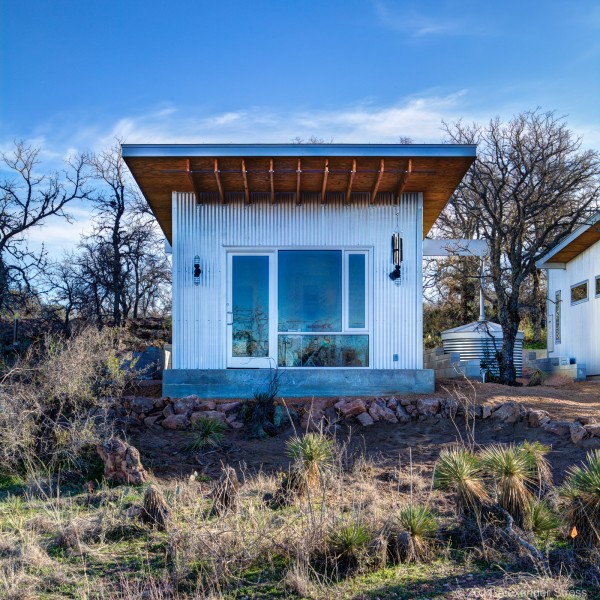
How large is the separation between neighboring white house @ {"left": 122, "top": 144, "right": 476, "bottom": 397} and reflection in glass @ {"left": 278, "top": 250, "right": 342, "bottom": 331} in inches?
0.6

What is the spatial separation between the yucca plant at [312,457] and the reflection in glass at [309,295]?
4.04m

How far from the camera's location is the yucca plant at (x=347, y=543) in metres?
5.23

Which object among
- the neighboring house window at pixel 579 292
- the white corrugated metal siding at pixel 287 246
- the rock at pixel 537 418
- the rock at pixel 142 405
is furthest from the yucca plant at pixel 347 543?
the neighboring house window at pixel 579 292

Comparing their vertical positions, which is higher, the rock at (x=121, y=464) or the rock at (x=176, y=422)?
the rock at (x=176, y=422)

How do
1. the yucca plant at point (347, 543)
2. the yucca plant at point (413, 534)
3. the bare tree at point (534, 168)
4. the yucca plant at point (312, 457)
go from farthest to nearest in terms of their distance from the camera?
the bare tree at point (534, 168)
the yucca plant at point (312, 457)
the yucca plant at point (413, 534)
the yucca plant at point (347, 543)

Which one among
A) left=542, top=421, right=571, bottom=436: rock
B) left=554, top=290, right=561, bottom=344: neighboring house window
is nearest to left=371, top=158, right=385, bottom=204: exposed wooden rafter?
left=542, top=421, right=571, bottom=436: rock

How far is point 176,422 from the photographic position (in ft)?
31.6

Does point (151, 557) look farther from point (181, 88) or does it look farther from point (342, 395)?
point (181, 88)

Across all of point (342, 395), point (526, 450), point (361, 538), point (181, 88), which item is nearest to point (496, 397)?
point (342, 395)

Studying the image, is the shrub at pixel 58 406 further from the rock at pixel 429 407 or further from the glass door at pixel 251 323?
the rock at pixel 429 407

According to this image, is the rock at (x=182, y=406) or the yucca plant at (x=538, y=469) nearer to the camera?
the yucca plant at (x=538, y=469)

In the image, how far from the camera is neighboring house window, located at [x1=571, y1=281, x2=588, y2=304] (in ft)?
57.0

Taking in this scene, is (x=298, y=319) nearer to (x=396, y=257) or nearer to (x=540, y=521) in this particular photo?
(x=396, y=257)

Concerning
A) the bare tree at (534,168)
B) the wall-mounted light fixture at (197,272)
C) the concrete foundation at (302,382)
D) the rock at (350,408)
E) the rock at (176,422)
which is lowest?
the rock at (176,422)
